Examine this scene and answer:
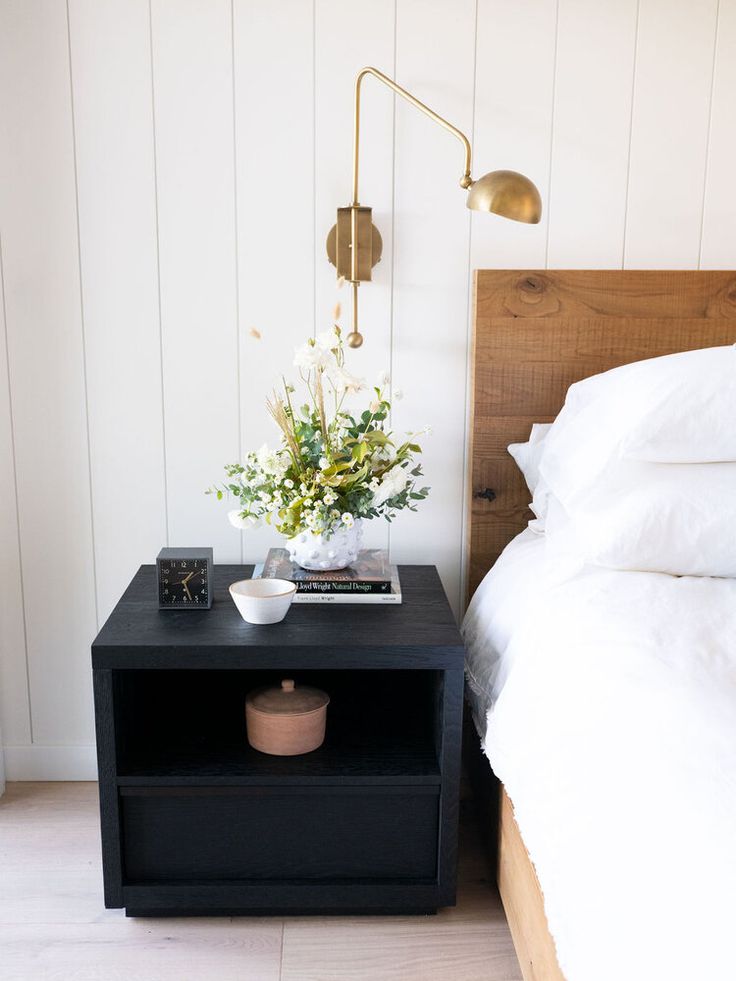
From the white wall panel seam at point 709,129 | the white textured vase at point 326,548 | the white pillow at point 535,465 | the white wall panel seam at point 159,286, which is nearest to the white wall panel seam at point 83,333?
the white wall panel seam at point 159,286

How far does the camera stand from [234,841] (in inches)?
62.4

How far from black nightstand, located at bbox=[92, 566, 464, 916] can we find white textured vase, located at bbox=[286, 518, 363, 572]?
10cm

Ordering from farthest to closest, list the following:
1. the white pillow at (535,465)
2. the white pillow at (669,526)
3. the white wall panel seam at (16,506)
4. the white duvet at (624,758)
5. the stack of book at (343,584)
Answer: the white wall panel seam at (16,506) < the white pillow at (535,465) < the stack of book at (343,584) < the white pillow at (669,526) < the white duvet at (624,758)

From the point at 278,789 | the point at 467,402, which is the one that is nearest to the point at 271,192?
the point at 467,402

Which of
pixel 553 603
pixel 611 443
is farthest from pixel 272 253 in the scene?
pixel 553 603

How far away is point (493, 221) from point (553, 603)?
2.91 ft

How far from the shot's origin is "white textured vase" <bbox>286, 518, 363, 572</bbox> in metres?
1.69

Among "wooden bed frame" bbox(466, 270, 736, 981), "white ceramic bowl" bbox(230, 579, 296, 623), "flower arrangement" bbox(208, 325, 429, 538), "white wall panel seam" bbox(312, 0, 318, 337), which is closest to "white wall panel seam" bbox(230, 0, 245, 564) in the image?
"white wall panel seam" bbox(312, 0, 318, 337)

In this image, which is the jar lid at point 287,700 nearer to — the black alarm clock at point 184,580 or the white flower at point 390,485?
the black alarm clock at point 184,580

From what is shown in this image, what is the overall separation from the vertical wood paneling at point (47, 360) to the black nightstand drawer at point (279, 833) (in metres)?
0.57

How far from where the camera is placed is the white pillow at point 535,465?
5.85 ft

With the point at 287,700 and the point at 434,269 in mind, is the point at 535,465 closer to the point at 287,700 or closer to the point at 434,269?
the point at 434,269

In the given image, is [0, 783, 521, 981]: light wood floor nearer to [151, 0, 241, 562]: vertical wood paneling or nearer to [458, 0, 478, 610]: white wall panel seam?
[458, 0, 478, 610]: white wall panel seam

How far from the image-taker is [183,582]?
164 centimetres
